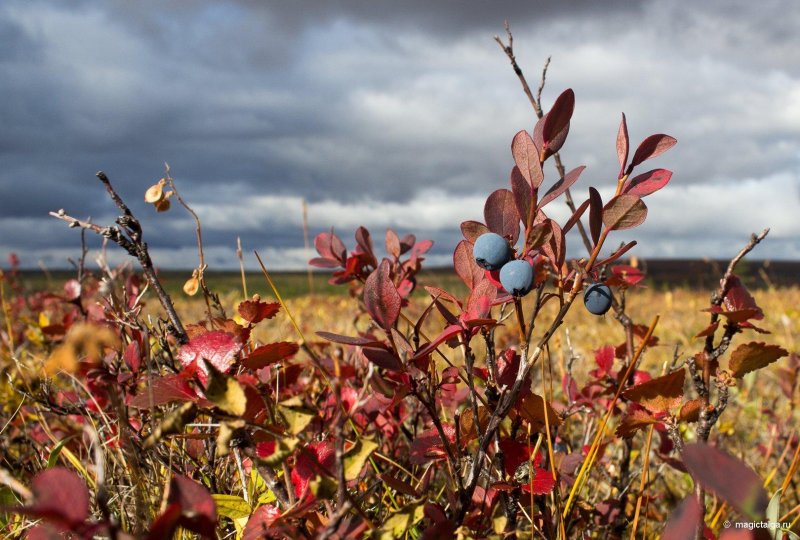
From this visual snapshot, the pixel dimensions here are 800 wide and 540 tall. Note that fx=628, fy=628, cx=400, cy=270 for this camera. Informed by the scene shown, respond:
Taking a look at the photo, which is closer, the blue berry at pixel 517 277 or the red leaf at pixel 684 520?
the red leaf at pixel 684 520

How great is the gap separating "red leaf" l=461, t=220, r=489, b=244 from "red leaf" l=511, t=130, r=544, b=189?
0.29 ft

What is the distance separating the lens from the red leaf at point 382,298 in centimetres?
74

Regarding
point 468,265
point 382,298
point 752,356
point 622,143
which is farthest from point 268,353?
point 752,356

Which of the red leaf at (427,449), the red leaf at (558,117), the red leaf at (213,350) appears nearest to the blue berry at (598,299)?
the red leaf at (558,117)

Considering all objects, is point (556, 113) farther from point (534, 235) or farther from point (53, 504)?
point (53, 504)

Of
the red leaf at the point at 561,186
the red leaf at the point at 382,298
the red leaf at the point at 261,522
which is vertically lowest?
the red leaf at the point at 261,522

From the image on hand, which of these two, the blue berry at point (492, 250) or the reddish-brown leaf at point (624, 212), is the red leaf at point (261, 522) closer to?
the blue berry at point (492, 250)

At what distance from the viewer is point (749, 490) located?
514 mm

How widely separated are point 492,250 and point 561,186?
0.38 ft

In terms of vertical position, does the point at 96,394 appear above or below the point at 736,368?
below

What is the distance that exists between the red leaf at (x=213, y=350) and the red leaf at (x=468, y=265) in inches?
11.7

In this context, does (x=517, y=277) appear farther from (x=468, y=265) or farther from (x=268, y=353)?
(x=268, y=353)

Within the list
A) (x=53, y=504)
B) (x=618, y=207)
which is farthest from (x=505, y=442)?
(x=53, y=504)

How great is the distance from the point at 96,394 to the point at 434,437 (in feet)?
2.83
